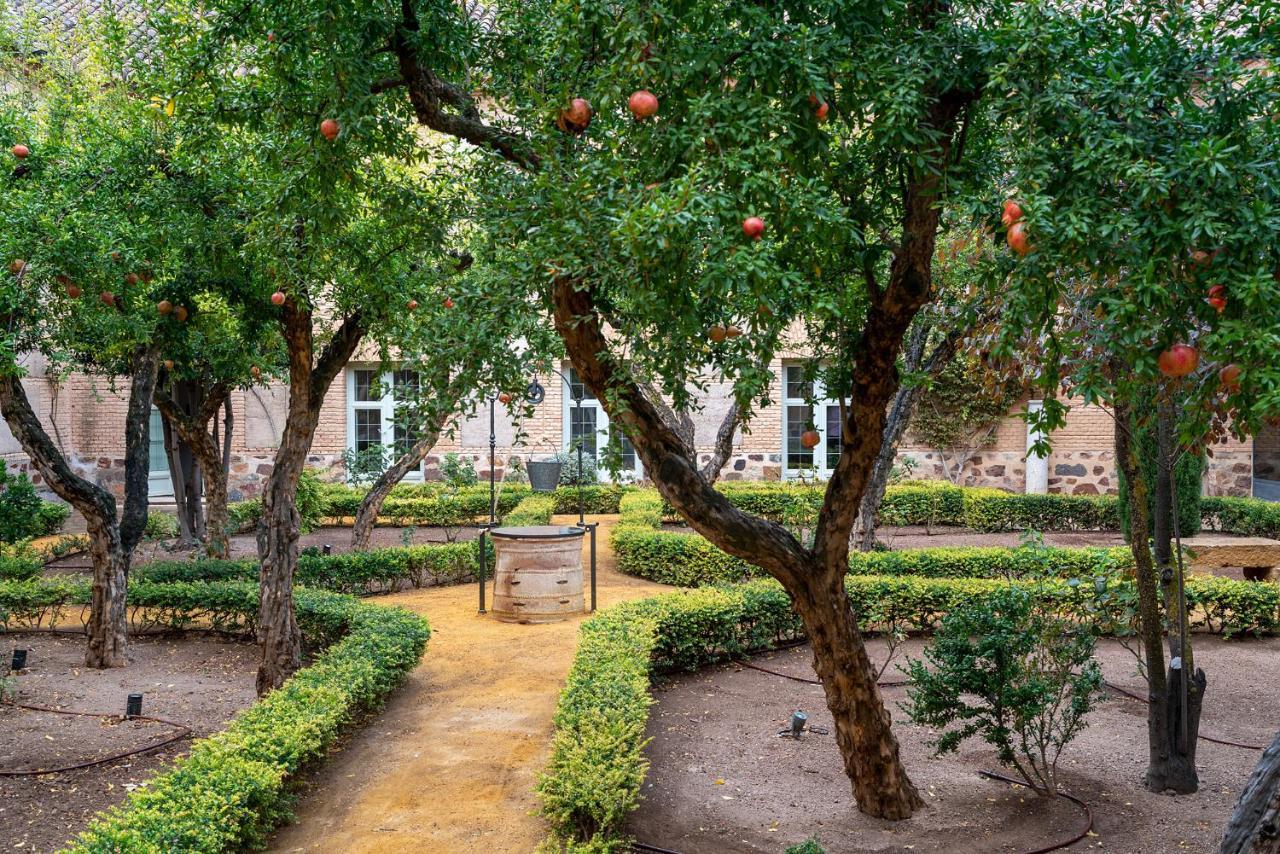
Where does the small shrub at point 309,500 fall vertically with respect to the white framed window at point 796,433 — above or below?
below

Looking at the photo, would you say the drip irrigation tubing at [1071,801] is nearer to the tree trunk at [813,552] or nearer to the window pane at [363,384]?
the tree trunk at [813,552]

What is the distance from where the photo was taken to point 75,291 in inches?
271

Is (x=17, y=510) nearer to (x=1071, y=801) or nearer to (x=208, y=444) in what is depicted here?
(x=208, y=444)

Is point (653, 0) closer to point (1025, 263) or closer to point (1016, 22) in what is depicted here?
point (1016, 22)

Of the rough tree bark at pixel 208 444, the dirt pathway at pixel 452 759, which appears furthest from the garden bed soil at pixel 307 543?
the dirt pathway at pixel 452 759

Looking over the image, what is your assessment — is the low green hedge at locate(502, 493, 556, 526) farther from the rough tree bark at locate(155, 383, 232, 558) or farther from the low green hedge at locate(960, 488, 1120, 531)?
the low green hedge at locate(960, 488, 1120, 531)

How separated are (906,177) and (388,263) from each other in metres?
3.80

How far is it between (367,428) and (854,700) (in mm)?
15663

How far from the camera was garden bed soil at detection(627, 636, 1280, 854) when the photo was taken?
190 inches

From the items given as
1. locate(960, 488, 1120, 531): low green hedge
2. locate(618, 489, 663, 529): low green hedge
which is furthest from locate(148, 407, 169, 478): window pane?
locate(960, 488, 1120, 531): low green hedge

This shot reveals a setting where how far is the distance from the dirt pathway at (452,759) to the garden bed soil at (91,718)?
1.13 metres

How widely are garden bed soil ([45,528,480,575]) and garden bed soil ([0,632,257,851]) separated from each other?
2810 mm

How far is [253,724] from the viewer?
530 centimetres

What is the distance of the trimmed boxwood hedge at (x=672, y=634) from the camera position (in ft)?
14.7
